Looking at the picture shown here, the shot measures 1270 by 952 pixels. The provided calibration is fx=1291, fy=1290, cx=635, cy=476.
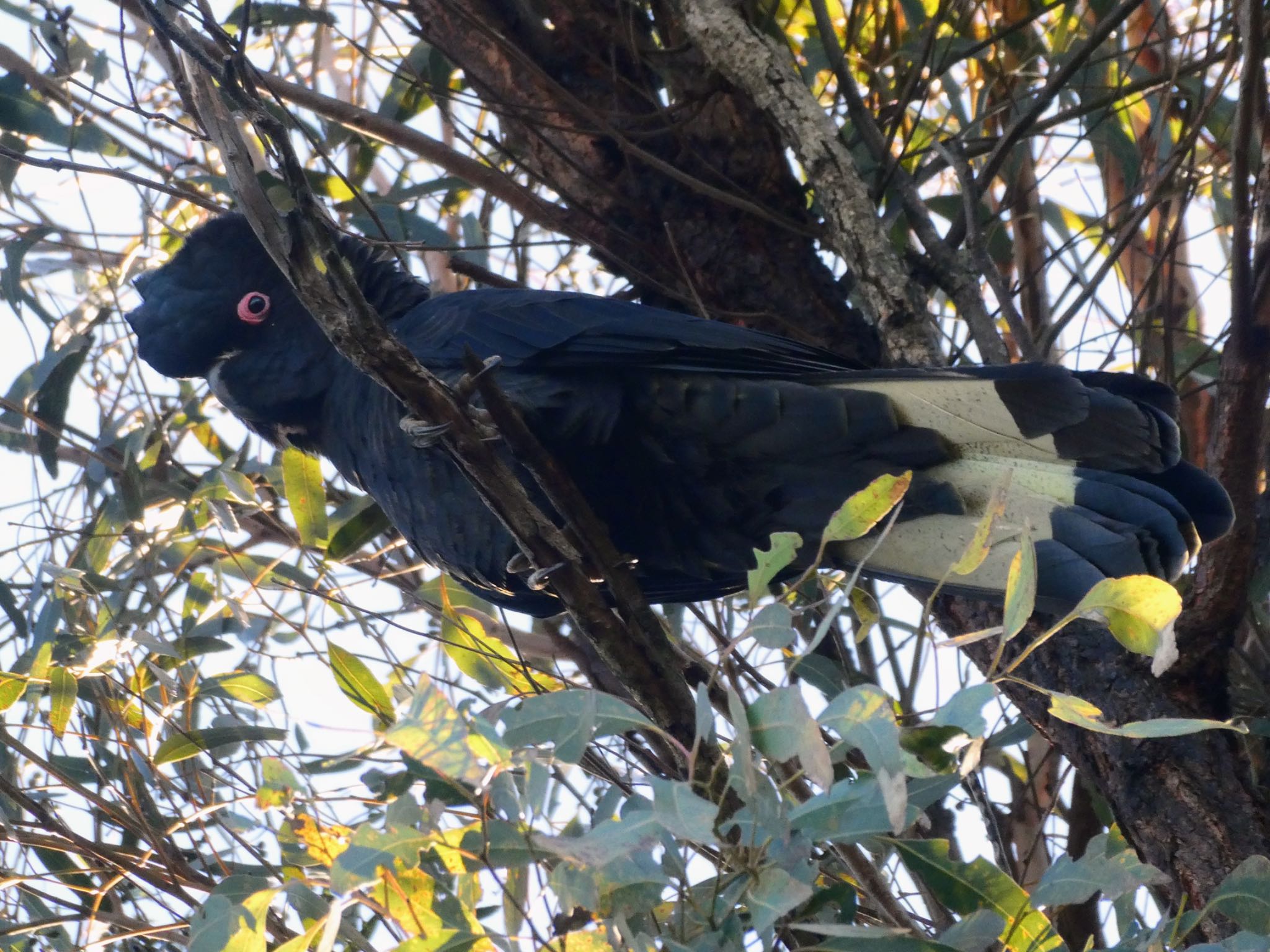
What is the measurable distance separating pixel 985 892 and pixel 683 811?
40cm

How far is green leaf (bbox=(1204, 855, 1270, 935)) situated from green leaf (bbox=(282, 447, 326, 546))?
1356 millimetres

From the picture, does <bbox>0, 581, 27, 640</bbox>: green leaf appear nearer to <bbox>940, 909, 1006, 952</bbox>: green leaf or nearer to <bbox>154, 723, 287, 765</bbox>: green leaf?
<bbox>154, 723, 287, 765</bbox>: green leaf

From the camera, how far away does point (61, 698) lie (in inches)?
71.8

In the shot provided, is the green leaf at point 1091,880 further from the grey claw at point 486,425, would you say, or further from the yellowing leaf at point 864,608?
the grey claw at point 486,425

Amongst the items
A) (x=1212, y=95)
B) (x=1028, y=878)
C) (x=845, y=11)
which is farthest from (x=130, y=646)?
(x=845, y=11)

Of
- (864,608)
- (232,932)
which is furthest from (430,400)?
(864,608)

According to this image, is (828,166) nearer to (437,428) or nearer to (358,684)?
(437,428)

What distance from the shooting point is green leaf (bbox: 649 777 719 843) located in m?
0.93

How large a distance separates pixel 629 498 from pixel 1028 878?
103 cm

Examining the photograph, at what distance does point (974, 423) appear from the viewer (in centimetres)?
177

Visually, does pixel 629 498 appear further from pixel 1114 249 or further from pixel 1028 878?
pixel 1028 878

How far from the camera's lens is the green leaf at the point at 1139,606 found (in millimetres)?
1085

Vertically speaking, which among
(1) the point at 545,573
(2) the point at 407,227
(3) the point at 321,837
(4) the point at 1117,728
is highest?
(2) the point at 407,227

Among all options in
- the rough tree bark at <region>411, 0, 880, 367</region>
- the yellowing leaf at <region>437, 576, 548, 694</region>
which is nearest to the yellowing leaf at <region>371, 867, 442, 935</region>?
the yellowing leaf at <region>437, 576, 548, 694</region>
